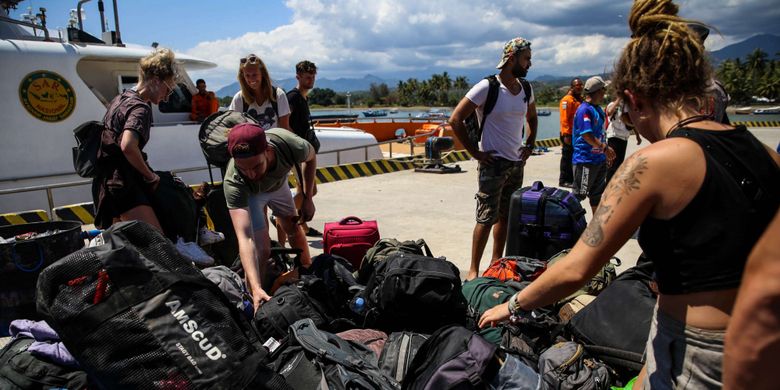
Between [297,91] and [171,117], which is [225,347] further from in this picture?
[171,117]

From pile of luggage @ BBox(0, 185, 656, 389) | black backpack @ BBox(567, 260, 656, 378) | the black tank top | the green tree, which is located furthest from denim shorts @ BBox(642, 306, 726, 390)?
the green tree

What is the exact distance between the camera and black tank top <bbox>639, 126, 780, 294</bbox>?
1.35m

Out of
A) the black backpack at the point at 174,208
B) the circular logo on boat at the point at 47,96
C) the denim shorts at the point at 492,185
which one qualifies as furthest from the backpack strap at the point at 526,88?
the circular logo on boat at the point at 47,96

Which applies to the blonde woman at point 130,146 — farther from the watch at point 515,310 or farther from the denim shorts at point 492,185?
the watch at point 515,310

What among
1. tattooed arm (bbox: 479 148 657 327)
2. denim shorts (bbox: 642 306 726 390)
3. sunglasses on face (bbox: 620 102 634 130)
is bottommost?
denim shorts (bbox: 642 306 726 390)

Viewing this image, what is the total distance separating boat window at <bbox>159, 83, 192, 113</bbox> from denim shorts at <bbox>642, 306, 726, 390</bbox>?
369 inches

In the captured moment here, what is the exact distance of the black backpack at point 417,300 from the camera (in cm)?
292

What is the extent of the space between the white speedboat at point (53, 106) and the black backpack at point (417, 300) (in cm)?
465

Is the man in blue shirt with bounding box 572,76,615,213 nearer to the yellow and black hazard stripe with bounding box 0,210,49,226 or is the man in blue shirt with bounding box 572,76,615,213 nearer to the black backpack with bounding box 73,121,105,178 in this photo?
the black backpack with bounding box 73,121,105,178

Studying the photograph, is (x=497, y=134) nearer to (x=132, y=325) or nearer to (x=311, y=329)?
(x=311, y=329)

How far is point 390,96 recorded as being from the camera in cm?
12438

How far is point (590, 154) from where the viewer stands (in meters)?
5.86

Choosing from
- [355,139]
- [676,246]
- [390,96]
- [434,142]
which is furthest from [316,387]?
[390,96]

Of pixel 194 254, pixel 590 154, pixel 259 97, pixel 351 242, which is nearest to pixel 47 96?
pixel 259 97
